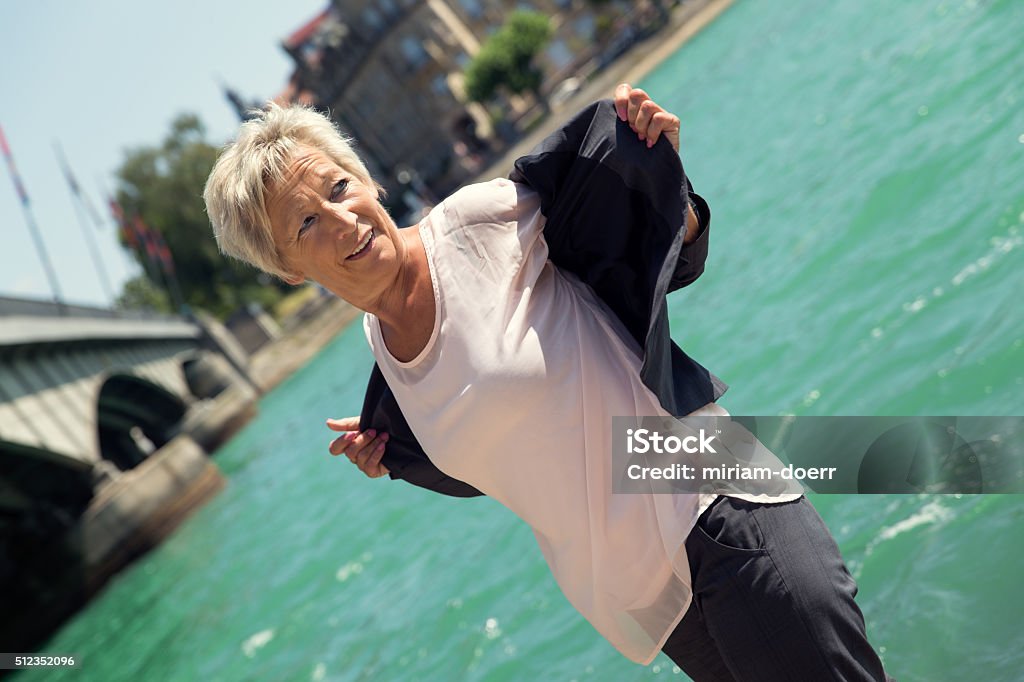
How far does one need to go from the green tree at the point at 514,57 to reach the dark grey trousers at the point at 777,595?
169 ft

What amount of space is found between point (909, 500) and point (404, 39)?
5764 cm

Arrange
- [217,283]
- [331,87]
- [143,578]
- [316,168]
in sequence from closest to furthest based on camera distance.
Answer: [316,168]
[143,578]
[217,283]
[331,87]

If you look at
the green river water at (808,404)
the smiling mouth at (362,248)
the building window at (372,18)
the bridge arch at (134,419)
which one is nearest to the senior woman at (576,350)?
the smiling mouth at (362,248)

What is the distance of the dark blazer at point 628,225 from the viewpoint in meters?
2.31

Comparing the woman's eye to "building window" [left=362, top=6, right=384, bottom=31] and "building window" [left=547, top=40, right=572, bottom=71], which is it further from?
"building window" [left=362, top=6, right=384, bottom=31]

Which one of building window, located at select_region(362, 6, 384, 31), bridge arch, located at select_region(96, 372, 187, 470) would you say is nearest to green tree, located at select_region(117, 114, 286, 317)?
building window, located at select_region(362, 6, 384, 31)

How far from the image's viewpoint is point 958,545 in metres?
4.05

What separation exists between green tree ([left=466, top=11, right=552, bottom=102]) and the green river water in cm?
3336

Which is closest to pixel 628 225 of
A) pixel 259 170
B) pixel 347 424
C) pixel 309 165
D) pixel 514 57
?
pixel 309 165

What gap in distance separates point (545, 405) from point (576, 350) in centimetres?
16

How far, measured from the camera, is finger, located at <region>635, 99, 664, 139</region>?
7.47ft

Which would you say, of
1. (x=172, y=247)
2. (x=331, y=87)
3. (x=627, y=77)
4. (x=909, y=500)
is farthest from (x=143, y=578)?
(x=331, y=87)

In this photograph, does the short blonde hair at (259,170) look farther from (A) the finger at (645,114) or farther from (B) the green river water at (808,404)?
(B) the green river water at (808,404)

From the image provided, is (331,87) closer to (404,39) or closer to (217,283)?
(404,39)
